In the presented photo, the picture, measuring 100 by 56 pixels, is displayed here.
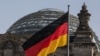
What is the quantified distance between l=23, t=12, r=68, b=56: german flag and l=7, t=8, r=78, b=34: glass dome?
44.4m

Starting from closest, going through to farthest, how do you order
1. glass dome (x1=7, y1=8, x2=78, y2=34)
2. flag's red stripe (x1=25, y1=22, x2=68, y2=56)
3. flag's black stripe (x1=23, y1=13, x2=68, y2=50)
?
flag's red stripe (x1=25, y1=22, x2=68, y2=56), flag's black stripe (x1=23, y1=13, x2=68, y2=50), glass dome (x1=7, y1=8, x2=78, y2=34)

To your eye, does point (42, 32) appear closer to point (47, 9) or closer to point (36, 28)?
point (36, 28)

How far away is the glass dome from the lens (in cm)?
8838

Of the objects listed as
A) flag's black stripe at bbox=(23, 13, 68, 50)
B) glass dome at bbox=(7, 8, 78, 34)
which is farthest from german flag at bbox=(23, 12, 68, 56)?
glass dome at bbox=(7, 8, 78, 34)

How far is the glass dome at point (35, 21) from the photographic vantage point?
290 feet

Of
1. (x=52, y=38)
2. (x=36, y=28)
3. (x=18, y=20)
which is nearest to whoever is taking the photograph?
(x=52, y=38)

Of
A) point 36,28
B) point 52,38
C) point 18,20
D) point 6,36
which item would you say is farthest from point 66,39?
point 18,20

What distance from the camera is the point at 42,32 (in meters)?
41.8

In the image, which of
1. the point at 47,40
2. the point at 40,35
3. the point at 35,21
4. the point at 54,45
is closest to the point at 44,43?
the point at 47,40

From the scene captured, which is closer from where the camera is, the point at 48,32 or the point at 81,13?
the point at 48,32

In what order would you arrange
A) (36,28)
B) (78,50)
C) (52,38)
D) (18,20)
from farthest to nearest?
(18,20), (36,28), (78,50), (52,38)

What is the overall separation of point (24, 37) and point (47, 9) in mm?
21491

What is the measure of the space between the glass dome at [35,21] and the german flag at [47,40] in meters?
44.4

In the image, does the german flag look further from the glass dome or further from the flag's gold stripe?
the glass dome
